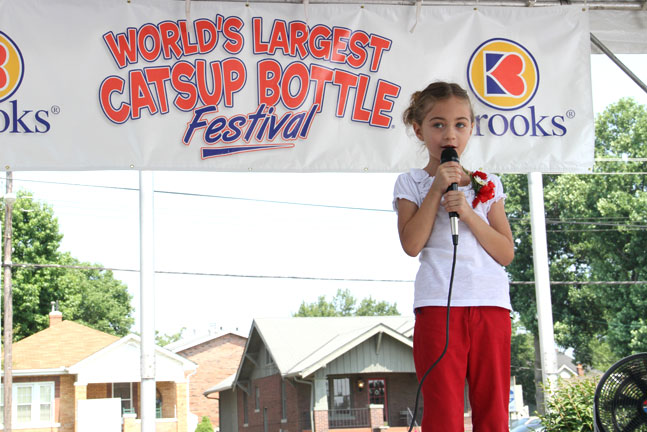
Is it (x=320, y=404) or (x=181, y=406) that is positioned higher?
(x=320, y=404)

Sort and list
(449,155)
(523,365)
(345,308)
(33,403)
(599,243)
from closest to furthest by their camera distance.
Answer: (449,155)
(33,403)
(599,243)
(523,365)
(345,308)

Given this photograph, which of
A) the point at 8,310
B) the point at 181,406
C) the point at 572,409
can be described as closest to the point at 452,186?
the point at 572,409

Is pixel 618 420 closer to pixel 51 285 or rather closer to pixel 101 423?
pixel 101 423

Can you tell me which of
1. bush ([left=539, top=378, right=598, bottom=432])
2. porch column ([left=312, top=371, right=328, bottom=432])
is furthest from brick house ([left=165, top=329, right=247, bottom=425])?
bush ([left=539, top=378, right=598, bottom=432])

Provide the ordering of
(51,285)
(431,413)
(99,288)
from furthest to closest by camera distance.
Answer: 1. (99,288)
2. (51,285)
3. (431,413)

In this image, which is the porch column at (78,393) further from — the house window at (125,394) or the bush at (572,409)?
the bush at (572,409)

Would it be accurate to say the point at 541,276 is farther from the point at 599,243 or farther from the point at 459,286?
the point at 599,243

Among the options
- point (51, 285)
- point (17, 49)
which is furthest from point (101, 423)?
point (17, 49)

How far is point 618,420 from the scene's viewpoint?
3.76 meters

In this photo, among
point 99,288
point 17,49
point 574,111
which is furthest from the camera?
point 99,288

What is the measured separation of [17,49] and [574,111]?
3.34 metres

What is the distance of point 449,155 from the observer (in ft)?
8.55

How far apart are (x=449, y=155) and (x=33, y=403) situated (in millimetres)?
29950

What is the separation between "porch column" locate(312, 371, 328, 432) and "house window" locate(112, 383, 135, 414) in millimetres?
9824
